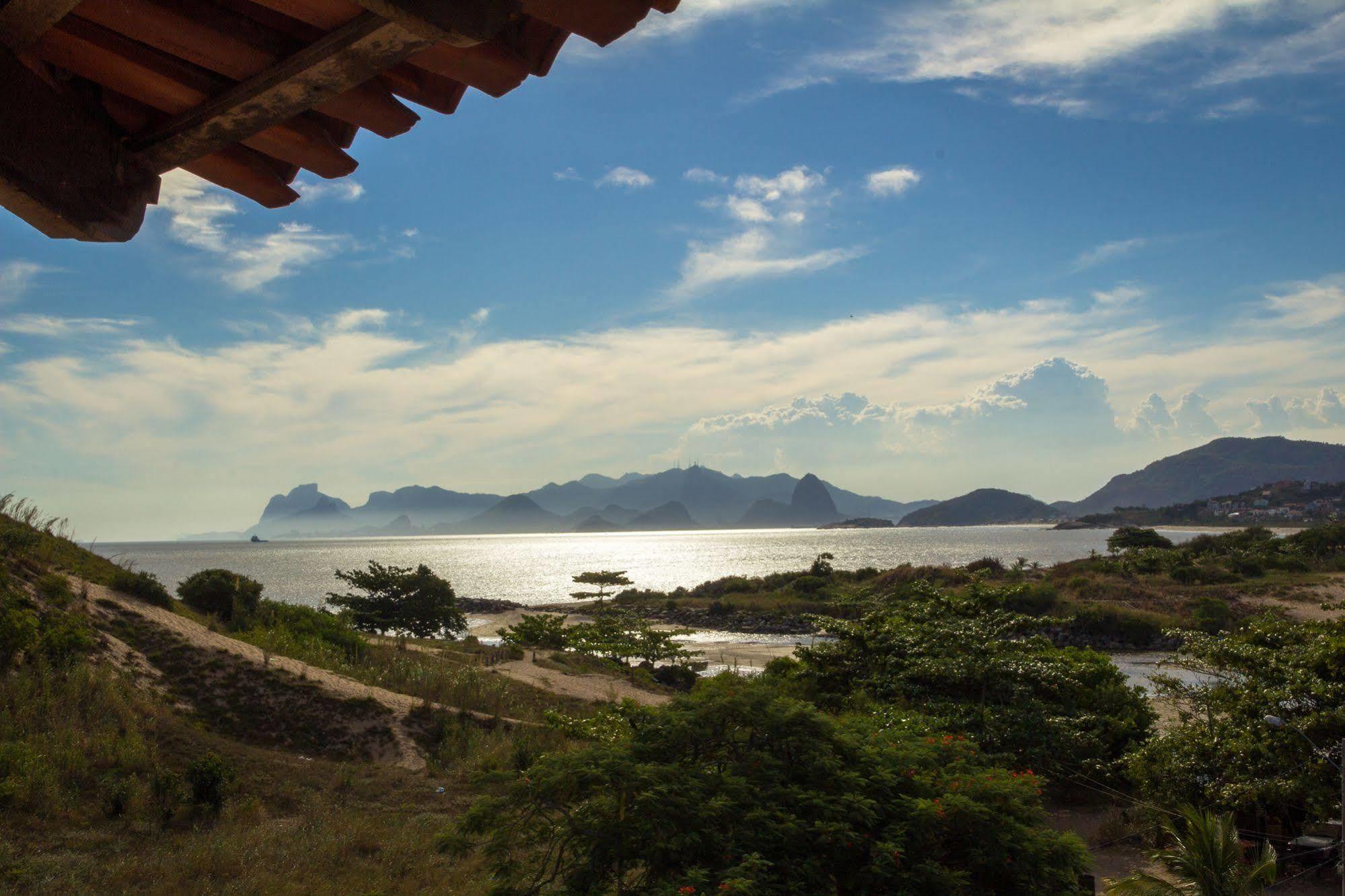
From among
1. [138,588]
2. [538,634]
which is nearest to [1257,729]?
[138,588]

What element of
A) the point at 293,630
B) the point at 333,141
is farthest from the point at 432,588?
the point at 333,141

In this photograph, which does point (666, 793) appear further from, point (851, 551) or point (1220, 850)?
point (851, 551)

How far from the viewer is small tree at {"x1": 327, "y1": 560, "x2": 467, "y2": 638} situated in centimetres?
3105

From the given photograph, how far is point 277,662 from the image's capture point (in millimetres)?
14641

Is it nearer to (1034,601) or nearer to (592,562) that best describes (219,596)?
(1034,601)

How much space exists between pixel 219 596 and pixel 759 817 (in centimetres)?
1894

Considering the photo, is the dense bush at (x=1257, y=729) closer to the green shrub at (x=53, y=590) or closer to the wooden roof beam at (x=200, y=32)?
the wooden roof beam at (x=200, y=32)

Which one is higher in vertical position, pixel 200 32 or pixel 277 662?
pixel 200 32

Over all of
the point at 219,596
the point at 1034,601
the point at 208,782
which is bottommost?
the point at 1034,601

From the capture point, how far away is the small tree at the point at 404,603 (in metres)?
31.0

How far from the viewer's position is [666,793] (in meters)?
4.92

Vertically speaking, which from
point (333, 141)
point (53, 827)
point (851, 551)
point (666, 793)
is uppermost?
point (333, 141)

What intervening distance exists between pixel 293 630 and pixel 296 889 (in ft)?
44.3

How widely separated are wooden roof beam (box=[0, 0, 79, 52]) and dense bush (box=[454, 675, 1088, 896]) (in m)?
4.39
